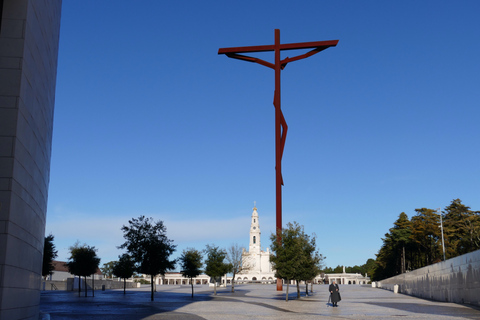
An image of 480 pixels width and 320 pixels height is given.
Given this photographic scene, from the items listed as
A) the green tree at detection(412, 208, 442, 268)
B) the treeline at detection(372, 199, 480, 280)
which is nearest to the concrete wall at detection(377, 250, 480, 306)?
the treeline at detection(372, 199, 480, 280)

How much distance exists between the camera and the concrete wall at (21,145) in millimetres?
10219

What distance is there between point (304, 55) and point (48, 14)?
128 ft

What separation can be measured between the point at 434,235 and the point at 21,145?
2932 inches

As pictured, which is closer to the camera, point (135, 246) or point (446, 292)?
point (446, 292)

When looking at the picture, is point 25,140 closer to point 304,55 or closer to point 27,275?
point 27,275

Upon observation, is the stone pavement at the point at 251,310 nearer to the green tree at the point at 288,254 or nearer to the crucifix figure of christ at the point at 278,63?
the green tree at the point at 288,254

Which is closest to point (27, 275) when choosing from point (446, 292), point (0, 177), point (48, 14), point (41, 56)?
point (0, 177)

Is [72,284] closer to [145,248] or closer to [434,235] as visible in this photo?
[145,248]

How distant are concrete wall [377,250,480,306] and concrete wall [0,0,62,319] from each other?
77.2 ft

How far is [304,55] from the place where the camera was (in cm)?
5038

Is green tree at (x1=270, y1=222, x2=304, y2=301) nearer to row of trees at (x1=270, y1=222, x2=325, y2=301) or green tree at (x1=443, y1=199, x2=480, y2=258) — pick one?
row of trees at (x1=270, y1=222, x2=325, y2=301)

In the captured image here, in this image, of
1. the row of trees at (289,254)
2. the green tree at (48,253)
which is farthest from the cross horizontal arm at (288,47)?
the green tree at (48,253)

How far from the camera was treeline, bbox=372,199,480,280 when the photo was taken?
230 feet

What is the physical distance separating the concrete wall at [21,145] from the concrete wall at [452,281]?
23.5m
